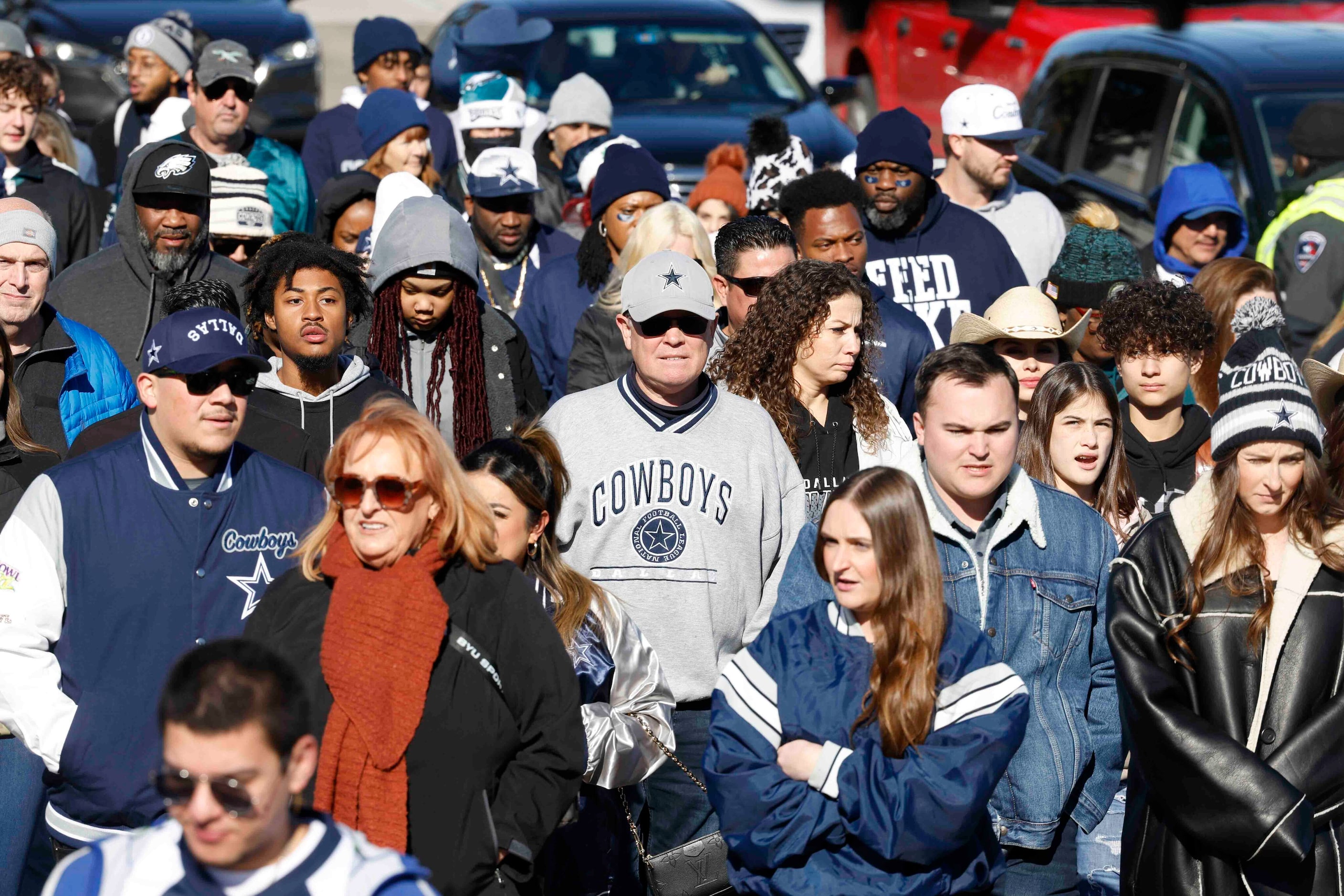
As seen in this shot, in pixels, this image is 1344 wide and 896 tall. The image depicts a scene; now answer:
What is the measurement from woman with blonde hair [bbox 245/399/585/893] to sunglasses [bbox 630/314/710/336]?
1514 millimetres

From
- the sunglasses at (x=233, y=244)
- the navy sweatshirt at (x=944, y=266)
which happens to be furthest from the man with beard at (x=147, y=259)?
the navy sweatshirt at (x=944, y=266)

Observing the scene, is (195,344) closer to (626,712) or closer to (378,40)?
(626,712)

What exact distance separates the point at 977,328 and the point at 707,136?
178 inches

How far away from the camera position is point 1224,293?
23.9 ft

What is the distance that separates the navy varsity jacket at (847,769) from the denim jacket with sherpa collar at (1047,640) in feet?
1.92

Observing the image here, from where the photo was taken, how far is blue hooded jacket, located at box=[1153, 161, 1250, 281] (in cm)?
821

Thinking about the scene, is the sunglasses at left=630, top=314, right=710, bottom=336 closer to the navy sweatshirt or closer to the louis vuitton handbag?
the louis vuitton handbag

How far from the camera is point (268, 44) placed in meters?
13.1

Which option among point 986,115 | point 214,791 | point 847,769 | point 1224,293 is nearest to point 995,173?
point 986,115

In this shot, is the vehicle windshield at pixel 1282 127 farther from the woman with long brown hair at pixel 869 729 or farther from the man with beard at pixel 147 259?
the woman with long brown hair at pixel 869 729

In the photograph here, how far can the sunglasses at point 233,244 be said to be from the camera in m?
7.52

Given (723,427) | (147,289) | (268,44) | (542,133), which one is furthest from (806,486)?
(268,44)

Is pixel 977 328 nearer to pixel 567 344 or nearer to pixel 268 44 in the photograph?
pixel 567 344

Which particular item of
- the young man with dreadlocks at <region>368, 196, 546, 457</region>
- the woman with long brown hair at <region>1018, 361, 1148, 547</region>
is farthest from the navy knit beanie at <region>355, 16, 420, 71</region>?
the woman with long brown hair at <region>1018, 361, 1148, 547</region>
